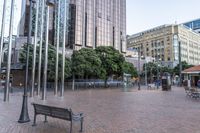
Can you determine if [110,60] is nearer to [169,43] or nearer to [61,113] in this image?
[61,113]

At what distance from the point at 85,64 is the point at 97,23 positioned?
38704mm

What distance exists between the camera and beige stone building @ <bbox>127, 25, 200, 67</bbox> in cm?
11247

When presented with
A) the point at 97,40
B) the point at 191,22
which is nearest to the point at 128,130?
the point at 97,40

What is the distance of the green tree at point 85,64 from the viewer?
3925cm

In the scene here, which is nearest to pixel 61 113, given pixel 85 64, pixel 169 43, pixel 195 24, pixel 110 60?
pixel 85 64

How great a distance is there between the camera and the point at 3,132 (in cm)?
725

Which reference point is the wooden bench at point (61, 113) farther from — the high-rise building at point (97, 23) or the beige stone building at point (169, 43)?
the beige stone building at point (169, 43)

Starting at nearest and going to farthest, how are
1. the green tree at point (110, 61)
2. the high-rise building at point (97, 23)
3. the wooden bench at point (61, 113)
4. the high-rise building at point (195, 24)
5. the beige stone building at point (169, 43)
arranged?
1. the wooden bench at point (61, 113)
2. the green tree at point (110, 61)
3. the high-rise building at point (97, 23)
4. the beige stone building at point (169, 43)
5. the high-rise building at point (195, 24)

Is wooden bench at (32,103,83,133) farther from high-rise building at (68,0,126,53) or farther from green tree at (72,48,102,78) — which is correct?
high-rise building at (68,0,126,53)

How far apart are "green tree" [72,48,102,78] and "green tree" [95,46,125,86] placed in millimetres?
2671

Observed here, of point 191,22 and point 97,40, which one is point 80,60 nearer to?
point 97,40

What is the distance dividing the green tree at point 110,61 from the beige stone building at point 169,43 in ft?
210

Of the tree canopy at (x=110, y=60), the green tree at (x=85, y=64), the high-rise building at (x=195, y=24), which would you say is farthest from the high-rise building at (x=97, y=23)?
the high-rise building at (x=195, y=24)

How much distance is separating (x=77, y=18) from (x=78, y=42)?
7305mm
